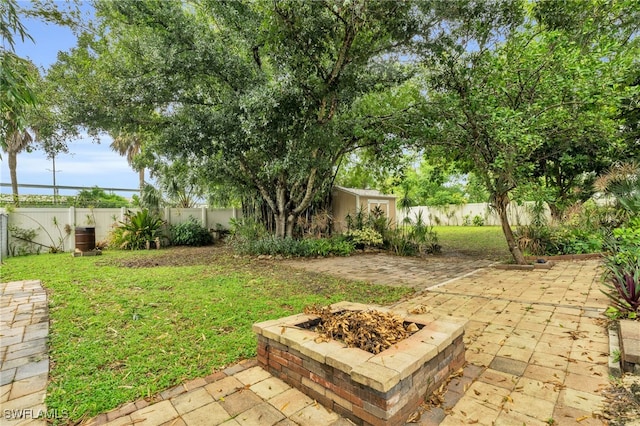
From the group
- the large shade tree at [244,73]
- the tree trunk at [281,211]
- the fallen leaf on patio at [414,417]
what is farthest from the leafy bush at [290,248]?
the fallen leaf on patio at [414,417]

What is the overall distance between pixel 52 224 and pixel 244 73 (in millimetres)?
7327

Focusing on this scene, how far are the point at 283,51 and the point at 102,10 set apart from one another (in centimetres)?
440

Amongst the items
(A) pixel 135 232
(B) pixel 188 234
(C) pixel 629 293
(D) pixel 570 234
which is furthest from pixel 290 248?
(D) pixel 570 234

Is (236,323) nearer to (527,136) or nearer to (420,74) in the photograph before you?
(527,136)

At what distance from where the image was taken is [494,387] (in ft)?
6.97

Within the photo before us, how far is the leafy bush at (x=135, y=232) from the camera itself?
10031mm

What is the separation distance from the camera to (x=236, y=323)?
11.0 feet

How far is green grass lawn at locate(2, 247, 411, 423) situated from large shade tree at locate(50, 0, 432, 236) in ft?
10.3

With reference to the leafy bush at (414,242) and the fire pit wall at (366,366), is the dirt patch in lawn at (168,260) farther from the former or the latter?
the fire pit wall at (366,366)

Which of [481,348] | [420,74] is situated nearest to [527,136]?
[481,348]

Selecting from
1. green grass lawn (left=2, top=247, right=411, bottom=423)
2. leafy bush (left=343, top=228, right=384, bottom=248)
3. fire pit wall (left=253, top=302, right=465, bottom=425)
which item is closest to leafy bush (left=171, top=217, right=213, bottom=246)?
green grass lawn (left=2, top=247, right=411, bottom=423)

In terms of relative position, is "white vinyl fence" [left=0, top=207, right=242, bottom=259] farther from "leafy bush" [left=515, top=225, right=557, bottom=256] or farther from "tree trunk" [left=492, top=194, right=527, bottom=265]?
"leafy bush" [left=515, top=225, right=557, bottom=256]

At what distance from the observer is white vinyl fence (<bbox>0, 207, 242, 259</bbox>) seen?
28.2ft

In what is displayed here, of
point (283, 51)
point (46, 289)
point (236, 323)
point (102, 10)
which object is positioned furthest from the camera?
point (102, 10)
